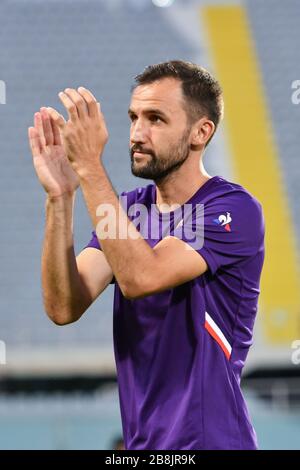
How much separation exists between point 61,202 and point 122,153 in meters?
10.7

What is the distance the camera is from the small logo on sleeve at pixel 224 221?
2.85 m

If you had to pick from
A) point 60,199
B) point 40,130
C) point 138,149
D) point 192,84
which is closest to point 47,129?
point 40,130

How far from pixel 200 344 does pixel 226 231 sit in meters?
0.36

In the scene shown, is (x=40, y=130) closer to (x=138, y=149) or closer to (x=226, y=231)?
(x=138, y=149)

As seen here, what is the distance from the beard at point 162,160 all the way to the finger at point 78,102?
0.65 ft

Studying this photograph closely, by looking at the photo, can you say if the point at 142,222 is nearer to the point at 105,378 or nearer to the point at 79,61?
the point at 105,378

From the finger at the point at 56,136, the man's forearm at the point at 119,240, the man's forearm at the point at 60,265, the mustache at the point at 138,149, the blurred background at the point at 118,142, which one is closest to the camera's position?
the man's forearm at the point at 119,240

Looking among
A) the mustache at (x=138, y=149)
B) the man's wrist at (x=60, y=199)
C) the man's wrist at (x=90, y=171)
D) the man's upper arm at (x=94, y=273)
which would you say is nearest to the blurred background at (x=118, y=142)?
the man's upper arm at (x=94, y=273)

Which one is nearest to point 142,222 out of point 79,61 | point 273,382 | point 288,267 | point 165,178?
point 165,178

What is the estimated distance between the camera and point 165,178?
2926 millimetres

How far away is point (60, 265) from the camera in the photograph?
2.90 m

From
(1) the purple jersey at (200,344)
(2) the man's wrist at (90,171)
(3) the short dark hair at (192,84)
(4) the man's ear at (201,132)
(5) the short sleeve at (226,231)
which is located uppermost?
(3) the short dark hair at (192,84)

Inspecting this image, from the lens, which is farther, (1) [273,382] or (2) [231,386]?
(1) [273,382]

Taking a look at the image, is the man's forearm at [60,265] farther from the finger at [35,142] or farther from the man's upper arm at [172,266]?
the man's upper arm at [172,266]
